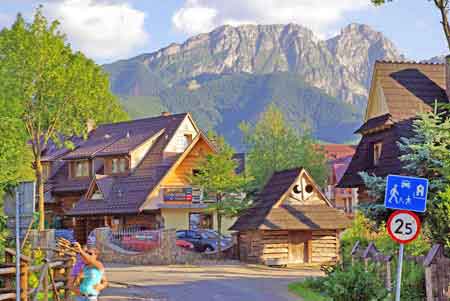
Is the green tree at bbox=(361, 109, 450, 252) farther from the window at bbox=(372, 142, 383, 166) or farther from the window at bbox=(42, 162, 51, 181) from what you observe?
the window at bbox=(42, 162, 51, 181)

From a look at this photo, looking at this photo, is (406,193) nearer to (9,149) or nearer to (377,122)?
(9,149)

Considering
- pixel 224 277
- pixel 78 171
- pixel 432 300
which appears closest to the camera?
pixel 432 300

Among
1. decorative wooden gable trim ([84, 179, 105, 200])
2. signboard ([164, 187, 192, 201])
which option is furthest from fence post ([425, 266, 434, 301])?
decorative wooden gable trim ([84, 179, 105, 200])

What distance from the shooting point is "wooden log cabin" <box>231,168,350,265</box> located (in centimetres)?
4178

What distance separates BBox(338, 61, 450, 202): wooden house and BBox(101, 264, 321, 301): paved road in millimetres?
6225

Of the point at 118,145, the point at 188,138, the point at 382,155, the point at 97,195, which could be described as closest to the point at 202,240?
the point at 97,195

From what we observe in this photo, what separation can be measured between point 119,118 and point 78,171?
2172cm

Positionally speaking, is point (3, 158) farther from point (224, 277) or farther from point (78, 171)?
point (78, 171)

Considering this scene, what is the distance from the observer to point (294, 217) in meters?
42.2

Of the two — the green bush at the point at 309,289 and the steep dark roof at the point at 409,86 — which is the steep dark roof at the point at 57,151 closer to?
the steep dark roof at the point at 409,86

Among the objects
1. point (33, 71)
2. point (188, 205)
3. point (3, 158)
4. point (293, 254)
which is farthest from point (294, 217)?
point (3, 158)

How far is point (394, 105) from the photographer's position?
40.9 meters

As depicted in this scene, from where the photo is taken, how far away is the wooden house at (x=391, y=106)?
3997 cm

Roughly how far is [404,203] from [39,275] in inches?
322
